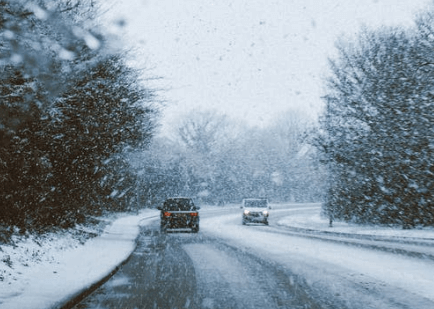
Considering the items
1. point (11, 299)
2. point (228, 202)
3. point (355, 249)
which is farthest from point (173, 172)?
point (11, 299)

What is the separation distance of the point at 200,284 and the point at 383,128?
2023cm

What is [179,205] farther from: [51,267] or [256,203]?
[51,267]

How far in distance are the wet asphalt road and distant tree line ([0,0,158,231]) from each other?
3.14 meters

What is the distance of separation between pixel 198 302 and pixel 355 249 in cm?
1142

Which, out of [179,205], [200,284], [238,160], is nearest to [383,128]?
[179,205]

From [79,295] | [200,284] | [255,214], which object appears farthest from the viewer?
[255,214]

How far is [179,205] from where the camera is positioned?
94.6 ft

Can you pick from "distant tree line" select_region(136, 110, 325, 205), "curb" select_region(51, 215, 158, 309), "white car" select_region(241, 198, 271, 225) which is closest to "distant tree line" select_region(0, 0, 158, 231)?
"curb" select_region(51, 215, 158, 309)

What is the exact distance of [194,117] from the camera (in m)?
89.2

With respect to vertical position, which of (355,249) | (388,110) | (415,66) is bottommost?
(355,249)

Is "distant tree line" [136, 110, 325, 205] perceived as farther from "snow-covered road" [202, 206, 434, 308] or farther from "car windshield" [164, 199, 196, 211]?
"snow-covered road" [202, 206, 434, 308]

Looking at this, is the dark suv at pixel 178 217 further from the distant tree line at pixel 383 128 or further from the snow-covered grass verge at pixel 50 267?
the snow-covered grass verge at pixel 50 267

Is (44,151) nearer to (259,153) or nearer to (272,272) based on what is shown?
(272,272)

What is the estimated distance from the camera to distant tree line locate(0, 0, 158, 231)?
5.97 metres
